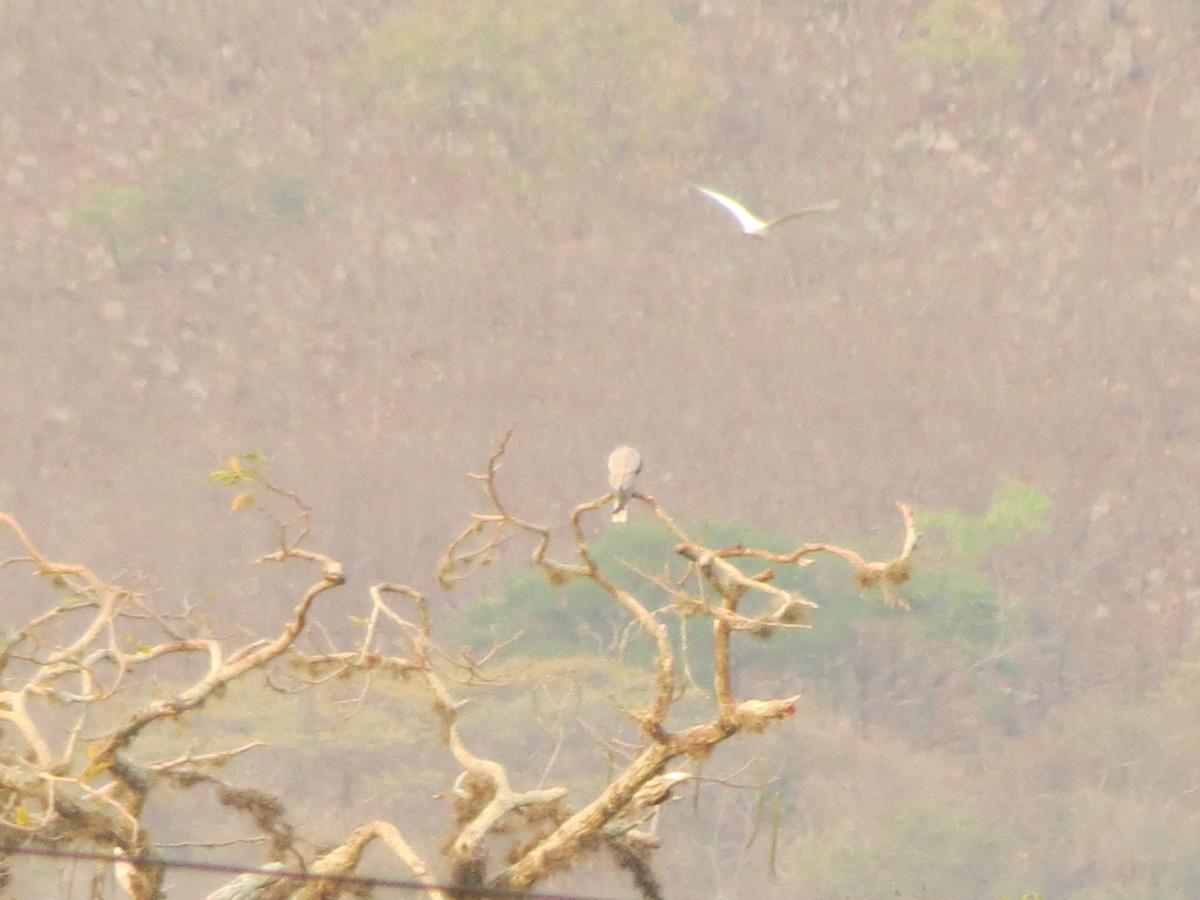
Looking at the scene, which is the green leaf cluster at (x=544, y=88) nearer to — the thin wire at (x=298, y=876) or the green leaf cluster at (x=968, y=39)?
the green leaf cluster at (x=968, y=39)

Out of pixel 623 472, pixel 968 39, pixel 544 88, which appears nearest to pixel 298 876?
pixel 623 472

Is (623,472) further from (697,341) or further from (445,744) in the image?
(697,341)

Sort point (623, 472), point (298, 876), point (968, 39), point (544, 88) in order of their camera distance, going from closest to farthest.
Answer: point (298, 876) → point (623, 472) → point (968, 39) → point (544, 88)

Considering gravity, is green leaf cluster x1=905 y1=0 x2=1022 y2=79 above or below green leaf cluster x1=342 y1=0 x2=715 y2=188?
above

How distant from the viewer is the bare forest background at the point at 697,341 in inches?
660

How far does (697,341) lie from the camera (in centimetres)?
1984

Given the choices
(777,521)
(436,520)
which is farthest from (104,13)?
(777,521)

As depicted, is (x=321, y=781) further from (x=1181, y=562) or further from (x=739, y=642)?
(x=1181, y=562)

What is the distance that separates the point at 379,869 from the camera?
199 inches

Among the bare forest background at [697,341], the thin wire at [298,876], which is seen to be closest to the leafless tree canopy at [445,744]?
the thin wire at [298,876]

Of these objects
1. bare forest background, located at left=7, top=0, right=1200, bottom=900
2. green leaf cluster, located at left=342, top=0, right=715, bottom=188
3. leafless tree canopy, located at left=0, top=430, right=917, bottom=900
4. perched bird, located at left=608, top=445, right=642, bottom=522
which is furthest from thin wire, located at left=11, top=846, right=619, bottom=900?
green leaf cluster, located at left=342, top=0, right=715, bottom=188

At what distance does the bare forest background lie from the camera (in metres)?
16.8

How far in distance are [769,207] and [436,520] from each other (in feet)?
16.7

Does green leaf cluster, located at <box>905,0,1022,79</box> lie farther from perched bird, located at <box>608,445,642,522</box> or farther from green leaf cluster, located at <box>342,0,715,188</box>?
perched bird, located at <box>608,445,642,522</box>
